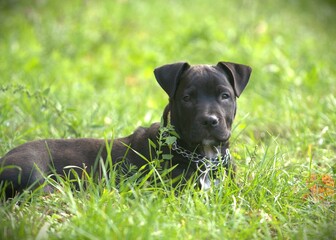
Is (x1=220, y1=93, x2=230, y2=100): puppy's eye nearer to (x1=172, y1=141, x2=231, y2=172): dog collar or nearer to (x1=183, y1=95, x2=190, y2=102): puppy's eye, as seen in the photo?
(x1=183, y1=95, x2=190, y2=102): puppy's eye

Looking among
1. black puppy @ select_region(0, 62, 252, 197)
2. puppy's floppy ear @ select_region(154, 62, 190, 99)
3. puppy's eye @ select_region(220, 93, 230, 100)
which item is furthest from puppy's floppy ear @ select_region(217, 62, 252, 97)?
puppy's floppy ear @ select_region(154, 62, 190, 99)

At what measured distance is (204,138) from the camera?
5.18m

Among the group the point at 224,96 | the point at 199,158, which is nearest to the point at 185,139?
the point at 199,158

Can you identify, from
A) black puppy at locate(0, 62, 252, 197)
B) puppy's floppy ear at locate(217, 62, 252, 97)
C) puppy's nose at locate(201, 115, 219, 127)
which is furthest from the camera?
puppy's floppy ear at locate(217, 62, 252, 97)

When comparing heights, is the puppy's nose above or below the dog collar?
above

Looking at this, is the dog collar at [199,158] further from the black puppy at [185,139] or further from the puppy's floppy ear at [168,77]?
the puppy's floppy ear at [168,77]

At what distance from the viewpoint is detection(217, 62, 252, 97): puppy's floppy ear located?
5504mm

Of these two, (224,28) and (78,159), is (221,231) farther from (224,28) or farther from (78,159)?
(224,28)

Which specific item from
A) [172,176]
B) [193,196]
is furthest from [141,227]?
[172,176]

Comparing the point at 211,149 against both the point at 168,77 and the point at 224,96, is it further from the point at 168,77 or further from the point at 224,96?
the point at 168,77

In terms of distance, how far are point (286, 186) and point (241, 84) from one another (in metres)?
1.09

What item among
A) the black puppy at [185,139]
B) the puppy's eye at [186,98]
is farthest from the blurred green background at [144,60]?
the puppy's eye at [186,98]

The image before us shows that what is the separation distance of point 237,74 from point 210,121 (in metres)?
0.72

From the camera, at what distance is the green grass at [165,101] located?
430cm
